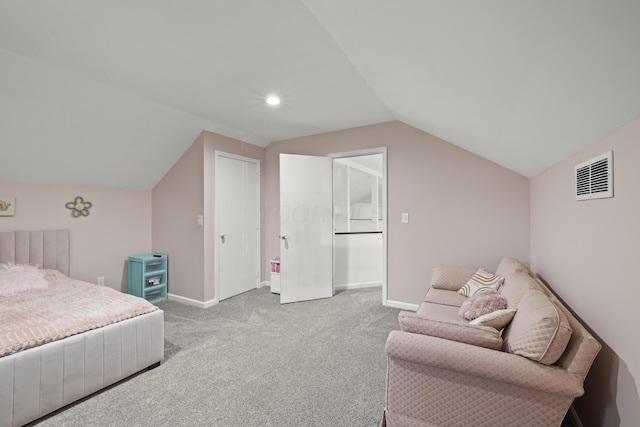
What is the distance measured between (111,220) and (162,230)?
629 millimetres

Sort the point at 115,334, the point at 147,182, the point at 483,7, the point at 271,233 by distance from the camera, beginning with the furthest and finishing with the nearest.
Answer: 1. the point at 271,233
2. the point at 147,182
3. the point at 115,334
4. the point at 483,7

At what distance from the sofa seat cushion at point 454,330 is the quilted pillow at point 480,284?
113cm

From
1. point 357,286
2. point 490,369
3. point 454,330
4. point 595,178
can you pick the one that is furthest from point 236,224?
point 595,178

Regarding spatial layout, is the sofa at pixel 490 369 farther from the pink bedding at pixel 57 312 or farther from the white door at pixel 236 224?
the white door at pixel 236 224

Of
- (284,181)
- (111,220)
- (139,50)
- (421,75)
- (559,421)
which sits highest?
(139,50)

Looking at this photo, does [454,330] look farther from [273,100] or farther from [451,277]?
[273,100]

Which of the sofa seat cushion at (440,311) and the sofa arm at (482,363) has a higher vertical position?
the sofa arm at (482,363)

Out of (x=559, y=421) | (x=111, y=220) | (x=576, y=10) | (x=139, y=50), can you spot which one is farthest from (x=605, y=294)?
(x=111, y=220)

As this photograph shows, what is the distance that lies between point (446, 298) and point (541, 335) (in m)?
1.39

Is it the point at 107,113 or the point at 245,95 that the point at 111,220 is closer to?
the point at 107,113

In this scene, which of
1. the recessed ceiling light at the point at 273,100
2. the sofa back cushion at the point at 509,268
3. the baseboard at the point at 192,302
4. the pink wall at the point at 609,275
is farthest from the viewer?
the baseboard at the point at 192,302

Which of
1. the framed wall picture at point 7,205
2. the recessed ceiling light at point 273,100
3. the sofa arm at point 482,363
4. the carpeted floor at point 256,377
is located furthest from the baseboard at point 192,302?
the sofa arm at point 482,363

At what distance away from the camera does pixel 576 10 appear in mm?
759

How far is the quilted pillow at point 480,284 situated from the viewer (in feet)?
8.05
